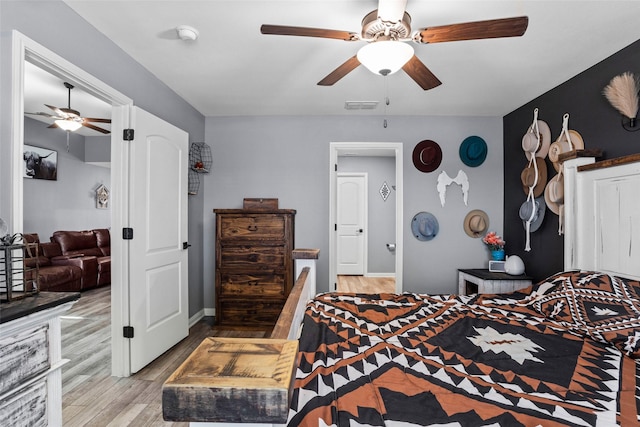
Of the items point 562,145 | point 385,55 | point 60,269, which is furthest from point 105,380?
point 562,145

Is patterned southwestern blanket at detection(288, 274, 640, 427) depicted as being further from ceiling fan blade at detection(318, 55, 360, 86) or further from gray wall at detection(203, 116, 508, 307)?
gray wall at detection(203, 116, 508, 307)

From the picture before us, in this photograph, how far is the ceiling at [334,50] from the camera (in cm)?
192

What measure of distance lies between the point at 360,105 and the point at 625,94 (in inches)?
83.1

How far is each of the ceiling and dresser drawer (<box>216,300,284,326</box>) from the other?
214 cm

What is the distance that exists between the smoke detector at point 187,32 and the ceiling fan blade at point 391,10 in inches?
49.1

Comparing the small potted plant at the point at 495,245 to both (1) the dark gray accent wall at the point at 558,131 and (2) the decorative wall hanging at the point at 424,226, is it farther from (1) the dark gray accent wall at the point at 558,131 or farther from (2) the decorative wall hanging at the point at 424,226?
(2) the decorative wall hanging at the point at 424,226

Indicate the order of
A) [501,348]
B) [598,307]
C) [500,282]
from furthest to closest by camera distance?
1. [500,282]
2. [598,307]
3. [501,348]

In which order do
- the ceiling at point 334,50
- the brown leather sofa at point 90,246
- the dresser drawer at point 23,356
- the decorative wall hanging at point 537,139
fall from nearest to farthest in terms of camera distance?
1. the dresser drawer at point 23,356
2. the ceiling at point 334,50
3. the decorative wall hanging at point 537,139
4. the brown leather sofa at point 90,246

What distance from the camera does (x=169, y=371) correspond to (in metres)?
2.56

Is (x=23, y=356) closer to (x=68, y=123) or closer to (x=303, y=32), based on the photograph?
(x=303, y=32)

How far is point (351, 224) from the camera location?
657cm

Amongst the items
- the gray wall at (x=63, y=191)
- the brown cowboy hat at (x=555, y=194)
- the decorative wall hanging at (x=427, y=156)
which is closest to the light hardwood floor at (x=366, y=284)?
the decorative wall hanging at (x=427, y=156)

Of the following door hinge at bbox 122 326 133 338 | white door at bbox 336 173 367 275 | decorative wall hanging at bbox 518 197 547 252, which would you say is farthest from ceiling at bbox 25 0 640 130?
white door at bbox 336 173 367 275

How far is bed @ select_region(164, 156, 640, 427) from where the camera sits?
0.96 metres
